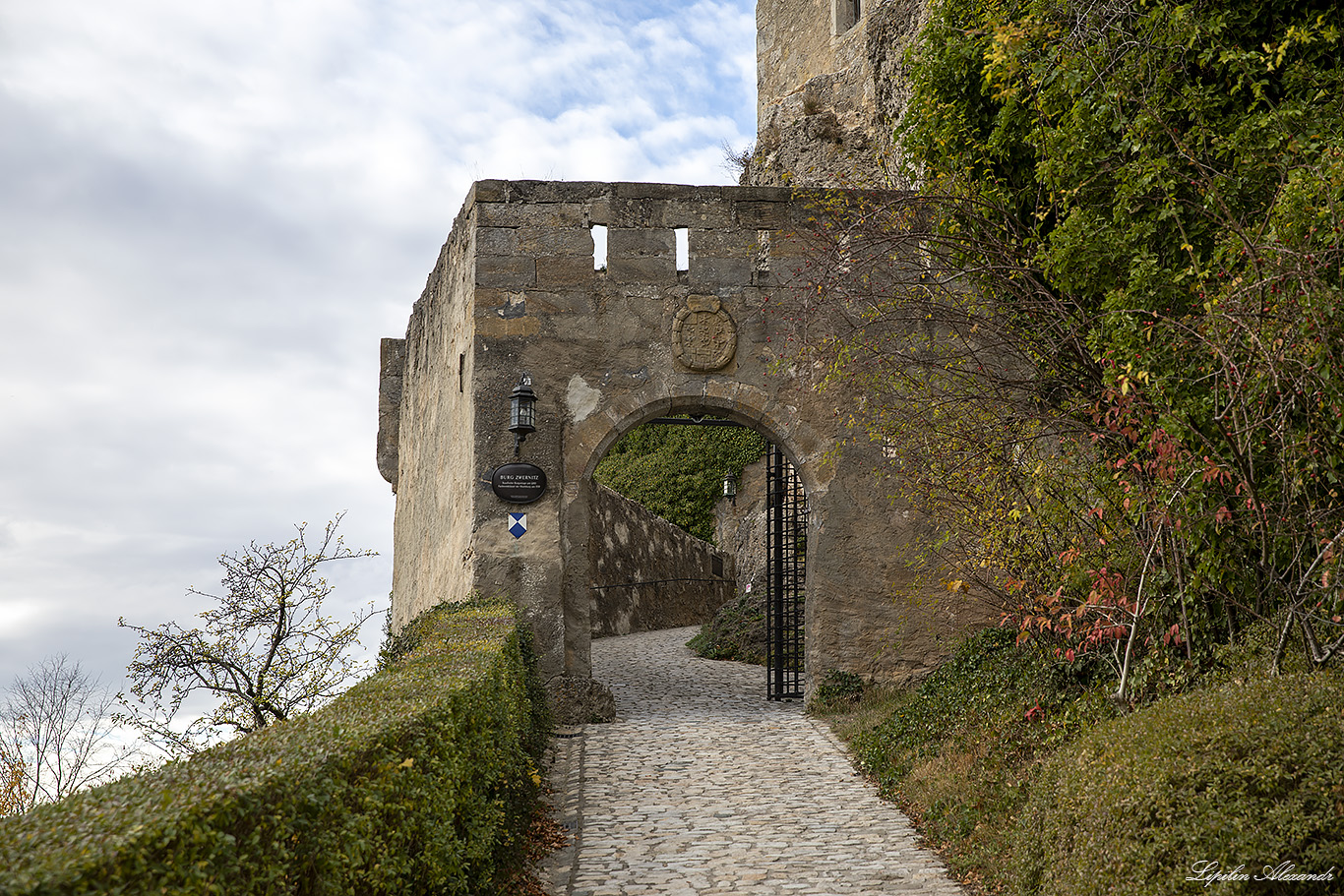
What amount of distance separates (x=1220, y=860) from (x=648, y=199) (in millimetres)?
7152

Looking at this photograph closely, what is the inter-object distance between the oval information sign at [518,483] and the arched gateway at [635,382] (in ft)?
0.21

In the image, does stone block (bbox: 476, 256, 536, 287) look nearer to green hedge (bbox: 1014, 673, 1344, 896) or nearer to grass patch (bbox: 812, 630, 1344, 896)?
grass patch (bbox: 812, 630, 1344, 896)

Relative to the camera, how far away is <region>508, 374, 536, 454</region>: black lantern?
9.07 m

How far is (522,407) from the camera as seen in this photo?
9086mm

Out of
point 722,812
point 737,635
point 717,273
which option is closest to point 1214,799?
point 722,812

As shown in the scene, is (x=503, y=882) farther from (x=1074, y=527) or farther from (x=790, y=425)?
(x=790, y=425)

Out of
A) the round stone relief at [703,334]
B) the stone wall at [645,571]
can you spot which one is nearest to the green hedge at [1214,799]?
the round stone relief at [703,334]

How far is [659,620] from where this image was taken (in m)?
18.8

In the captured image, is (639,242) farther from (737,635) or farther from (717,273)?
(737,635)

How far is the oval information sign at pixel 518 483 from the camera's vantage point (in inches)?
361

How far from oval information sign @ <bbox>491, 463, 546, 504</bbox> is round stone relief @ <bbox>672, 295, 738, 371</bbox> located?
5.20 feet

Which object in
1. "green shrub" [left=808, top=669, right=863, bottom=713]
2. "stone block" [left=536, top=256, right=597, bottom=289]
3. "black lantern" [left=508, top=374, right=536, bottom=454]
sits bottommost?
"green shrub" [left=808, top=669, right=863, bottom=713]

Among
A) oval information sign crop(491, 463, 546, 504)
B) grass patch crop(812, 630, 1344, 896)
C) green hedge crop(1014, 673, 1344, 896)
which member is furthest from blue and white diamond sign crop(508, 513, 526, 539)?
green hedge crop(1014, 673, 1344, 896)

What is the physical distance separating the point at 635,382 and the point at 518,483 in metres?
1.31
